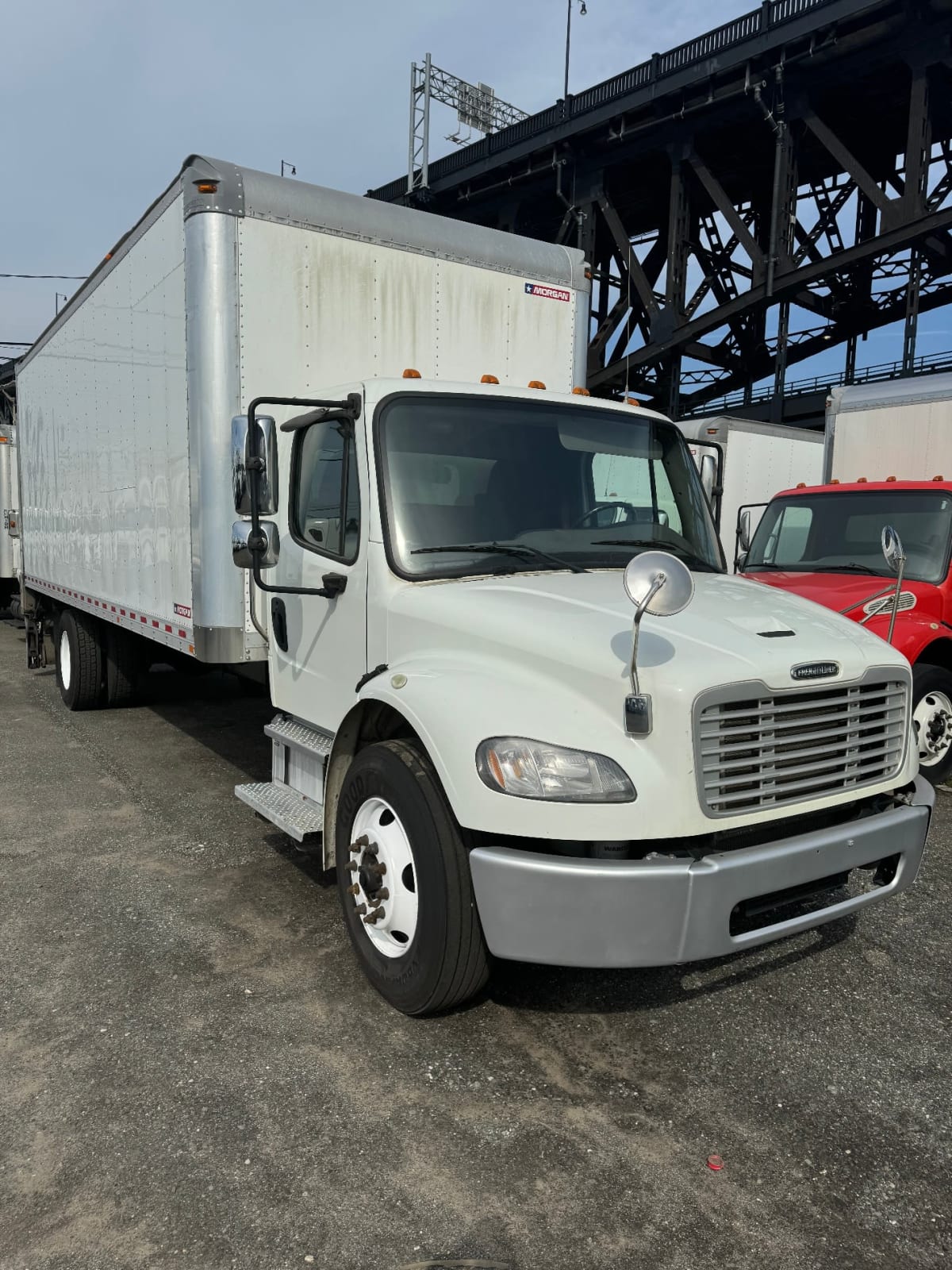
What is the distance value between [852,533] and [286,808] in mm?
5118

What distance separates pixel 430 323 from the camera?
213 inches

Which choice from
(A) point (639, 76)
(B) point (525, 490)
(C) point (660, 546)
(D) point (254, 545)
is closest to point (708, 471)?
(C) point (660, 546)

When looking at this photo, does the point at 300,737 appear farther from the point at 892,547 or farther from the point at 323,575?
the point at 892,547

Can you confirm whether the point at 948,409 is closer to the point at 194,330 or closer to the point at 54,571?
the point at 194,330

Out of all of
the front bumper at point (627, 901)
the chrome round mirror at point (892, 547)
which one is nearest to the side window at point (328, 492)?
the front bumper at point (627, 901)

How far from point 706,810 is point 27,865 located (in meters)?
3.77

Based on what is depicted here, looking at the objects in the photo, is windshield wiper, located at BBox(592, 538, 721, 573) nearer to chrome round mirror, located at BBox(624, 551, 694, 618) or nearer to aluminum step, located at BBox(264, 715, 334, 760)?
chrome round mirror, located at BBox(624, 551, 694, 618)

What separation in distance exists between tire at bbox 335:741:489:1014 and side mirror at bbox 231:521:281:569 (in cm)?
104

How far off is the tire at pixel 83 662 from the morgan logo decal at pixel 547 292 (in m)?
5.08

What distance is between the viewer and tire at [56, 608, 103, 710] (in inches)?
336

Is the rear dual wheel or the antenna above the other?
the antenna

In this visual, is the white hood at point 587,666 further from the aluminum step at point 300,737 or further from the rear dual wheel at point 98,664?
the rear dual wheel at point 98,664

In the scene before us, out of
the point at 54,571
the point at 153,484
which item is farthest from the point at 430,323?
the point at 54,571

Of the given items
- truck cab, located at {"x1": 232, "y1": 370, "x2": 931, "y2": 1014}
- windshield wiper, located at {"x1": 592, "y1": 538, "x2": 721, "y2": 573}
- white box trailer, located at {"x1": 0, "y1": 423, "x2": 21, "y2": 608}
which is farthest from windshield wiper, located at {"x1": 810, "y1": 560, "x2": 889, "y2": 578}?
white box trailer, located at {"x1": 0, "y1": 423, "x2": 21, "y2": 608}
